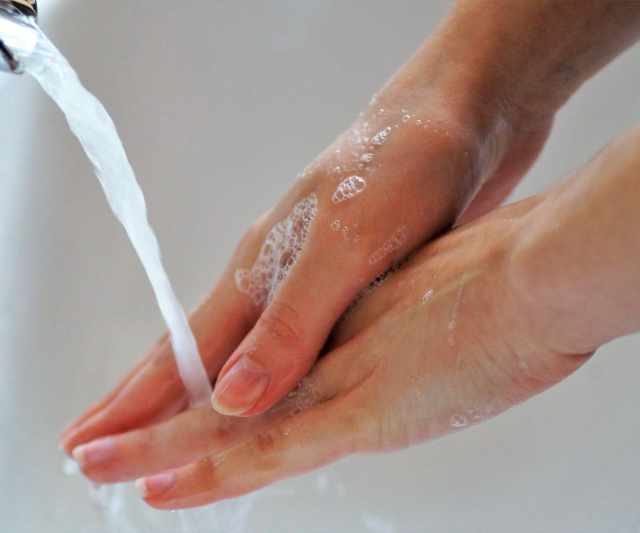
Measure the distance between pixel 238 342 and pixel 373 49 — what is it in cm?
42

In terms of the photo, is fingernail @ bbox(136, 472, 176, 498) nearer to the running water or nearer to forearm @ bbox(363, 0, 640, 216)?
the running water

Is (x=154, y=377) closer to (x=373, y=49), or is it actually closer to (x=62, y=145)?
(x=62, y=145)

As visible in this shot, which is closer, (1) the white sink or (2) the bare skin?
(2) the bare skin

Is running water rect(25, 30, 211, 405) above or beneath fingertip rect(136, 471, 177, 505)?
above

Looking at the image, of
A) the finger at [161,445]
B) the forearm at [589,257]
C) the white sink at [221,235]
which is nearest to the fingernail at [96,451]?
the finger at [161,445]

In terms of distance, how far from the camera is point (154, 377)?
714 millimetres

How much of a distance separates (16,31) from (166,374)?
35 cm

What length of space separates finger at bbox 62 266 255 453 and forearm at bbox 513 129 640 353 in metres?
0.32

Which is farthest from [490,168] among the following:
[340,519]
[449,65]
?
[340,519]

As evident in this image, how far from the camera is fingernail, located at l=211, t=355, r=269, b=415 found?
0.58m

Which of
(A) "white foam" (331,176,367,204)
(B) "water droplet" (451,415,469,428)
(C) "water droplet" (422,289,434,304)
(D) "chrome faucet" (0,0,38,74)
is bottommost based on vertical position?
(B) "water droplet" (451,415,469,428)

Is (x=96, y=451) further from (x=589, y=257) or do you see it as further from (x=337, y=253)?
(x=589, y=257)

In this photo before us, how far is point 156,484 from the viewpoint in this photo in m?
0.66

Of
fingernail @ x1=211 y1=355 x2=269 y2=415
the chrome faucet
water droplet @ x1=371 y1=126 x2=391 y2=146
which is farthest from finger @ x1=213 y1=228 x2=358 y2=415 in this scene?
the chrome faucet
